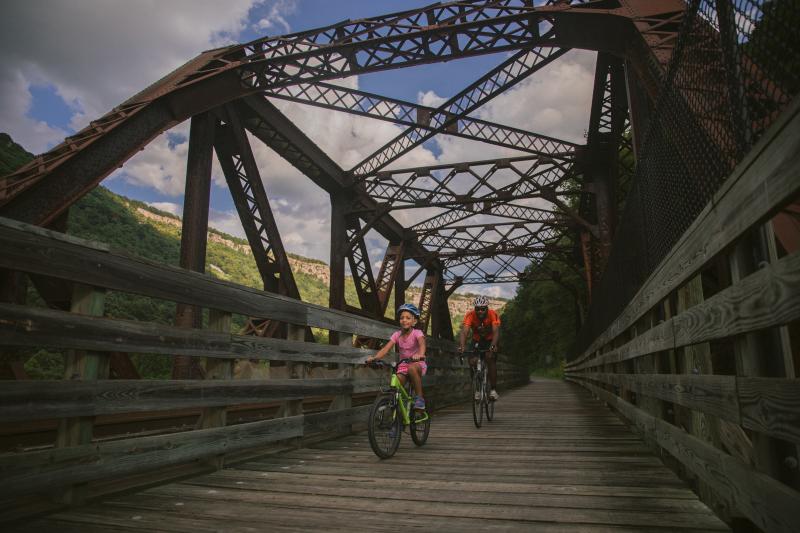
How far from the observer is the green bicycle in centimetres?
485

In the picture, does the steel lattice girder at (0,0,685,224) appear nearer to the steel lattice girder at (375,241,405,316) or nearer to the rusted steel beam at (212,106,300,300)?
the rusted steel beam at (212,106,300,300)

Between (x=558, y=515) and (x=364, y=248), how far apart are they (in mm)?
13881

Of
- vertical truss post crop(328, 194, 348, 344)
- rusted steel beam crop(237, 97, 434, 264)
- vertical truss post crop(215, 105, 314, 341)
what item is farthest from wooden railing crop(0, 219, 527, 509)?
vertical truss post crop(328, 194, 348, 344)

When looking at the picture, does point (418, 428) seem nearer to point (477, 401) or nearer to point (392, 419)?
point (392, 419)

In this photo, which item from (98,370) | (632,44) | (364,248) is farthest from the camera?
(364,248)

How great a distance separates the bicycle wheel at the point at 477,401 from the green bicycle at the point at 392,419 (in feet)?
5.14

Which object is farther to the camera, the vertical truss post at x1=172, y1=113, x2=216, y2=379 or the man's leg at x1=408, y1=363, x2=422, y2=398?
the vertical truss post at x1=172, y1=113, x2=216, y2=379

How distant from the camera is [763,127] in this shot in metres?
2.10

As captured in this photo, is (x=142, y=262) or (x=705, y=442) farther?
(x=142, y=262)

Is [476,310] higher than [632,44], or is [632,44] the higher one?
[632,44]

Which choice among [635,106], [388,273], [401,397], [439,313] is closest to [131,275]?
[401,397]

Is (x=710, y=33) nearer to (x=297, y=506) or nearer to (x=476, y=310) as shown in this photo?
(x=297, y=506)

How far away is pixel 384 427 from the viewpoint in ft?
16.4

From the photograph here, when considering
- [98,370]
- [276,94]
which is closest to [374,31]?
[276,94]
